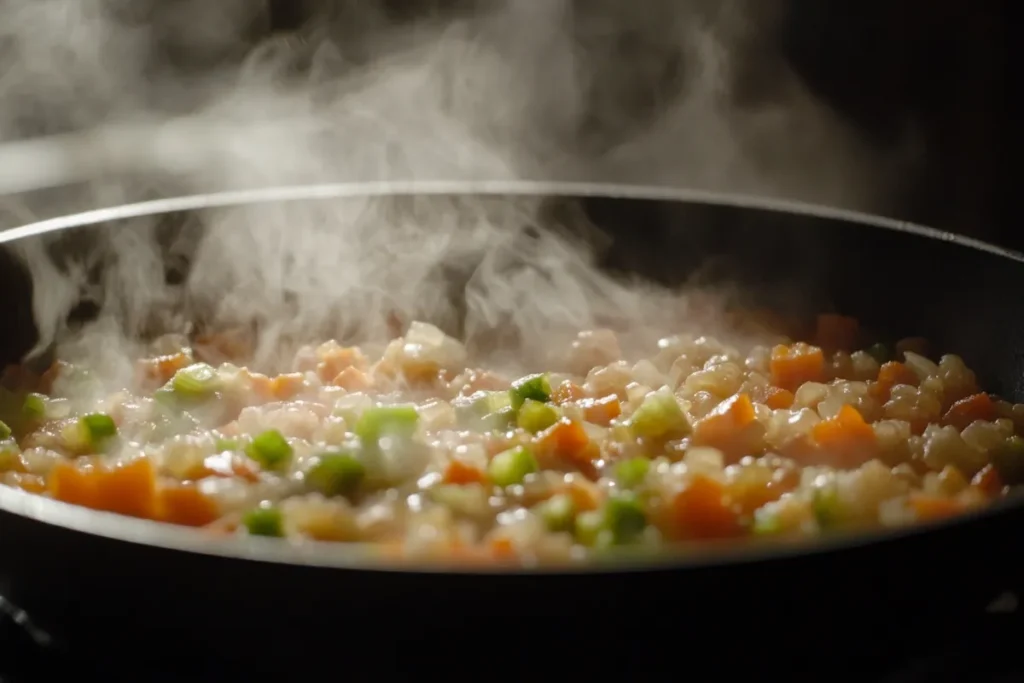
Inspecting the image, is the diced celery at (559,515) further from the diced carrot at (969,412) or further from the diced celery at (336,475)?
the diced carrot at (969,412)

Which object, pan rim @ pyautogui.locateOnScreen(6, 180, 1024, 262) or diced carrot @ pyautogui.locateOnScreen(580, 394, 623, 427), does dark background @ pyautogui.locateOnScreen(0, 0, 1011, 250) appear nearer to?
pan rim @ pyautogui.locateOnScreen(6, 180, 1024, 262)

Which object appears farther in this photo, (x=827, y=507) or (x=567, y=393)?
(x=567, y=393)

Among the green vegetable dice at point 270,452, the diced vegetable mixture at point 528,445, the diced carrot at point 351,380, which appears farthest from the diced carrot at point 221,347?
the green vegetable dice at point 270,452

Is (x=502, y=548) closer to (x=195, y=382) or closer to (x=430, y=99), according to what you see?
(x=195, y=382)

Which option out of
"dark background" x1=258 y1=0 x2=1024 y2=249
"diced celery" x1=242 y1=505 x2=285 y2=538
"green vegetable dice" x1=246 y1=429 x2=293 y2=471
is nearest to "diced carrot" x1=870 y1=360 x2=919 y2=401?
"green vegetable dice" x1=246 y1=429 x2=293 y2=471

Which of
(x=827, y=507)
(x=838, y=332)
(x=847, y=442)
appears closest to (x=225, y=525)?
(x=827, y=507)

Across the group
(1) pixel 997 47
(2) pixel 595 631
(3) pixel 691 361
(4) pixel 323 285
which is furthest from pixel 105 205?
(2) pixel 595 631

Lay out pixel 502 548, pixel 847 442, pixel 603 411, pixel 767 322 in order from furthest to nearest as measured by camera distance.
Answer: pixel 767 322, pixel 603 411, pixel 847 442, pixel 502 548
